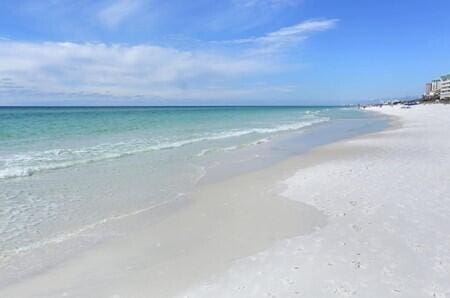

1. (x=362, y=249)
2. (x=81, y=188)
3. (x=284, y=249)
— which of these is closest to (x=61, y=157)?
(x=81, y=188)

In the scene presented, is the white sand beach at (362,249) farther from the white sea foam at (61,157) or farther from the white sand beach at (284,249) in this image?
the white sea foam at (61,157)

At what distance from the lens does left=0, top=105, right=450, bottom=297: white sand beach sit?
14.8 feet

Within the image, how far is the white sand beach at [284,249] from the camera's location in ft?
14.8

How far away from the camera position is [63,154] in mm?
16750

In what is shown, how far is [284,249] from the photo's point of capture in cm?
568

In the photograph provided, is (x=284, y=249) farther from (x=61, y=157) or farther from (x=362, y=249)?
(x=61, y=157)

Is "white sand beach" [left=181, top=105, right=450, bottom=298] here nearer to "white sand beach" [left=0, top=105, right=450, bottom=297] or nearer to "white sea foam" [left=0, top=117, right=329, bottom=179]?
"white sand beach" [left=0, top=105, right=450, bottom=297]

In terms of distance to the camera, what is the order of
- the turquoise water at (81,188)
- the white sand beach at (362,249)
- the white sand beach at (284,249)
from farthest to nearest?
the turquoise water at (81,188), the white sand beach at (284,249), the white sand beach at (362,249)

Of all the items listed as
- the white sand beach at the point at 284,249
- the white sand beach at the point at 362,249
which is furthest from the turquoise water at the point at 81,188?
the white sand beach at the point at 362,249

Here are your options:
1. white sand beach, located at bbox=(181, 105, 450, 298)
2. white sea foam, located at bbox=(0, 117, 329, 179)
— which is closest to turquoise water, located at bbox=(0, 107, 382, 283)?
white sea foam, located at bbox=(0, 117, 329, 179)

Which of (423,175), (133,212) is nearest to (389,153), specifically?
(423,175)

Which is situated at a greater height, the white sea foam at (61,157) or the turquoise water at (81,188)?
the white sea foam at (61,157)

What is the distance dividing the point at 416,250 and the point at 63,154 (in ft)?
51.2

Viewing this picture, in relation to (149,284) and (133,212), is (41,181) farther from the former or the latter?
(149,284)
